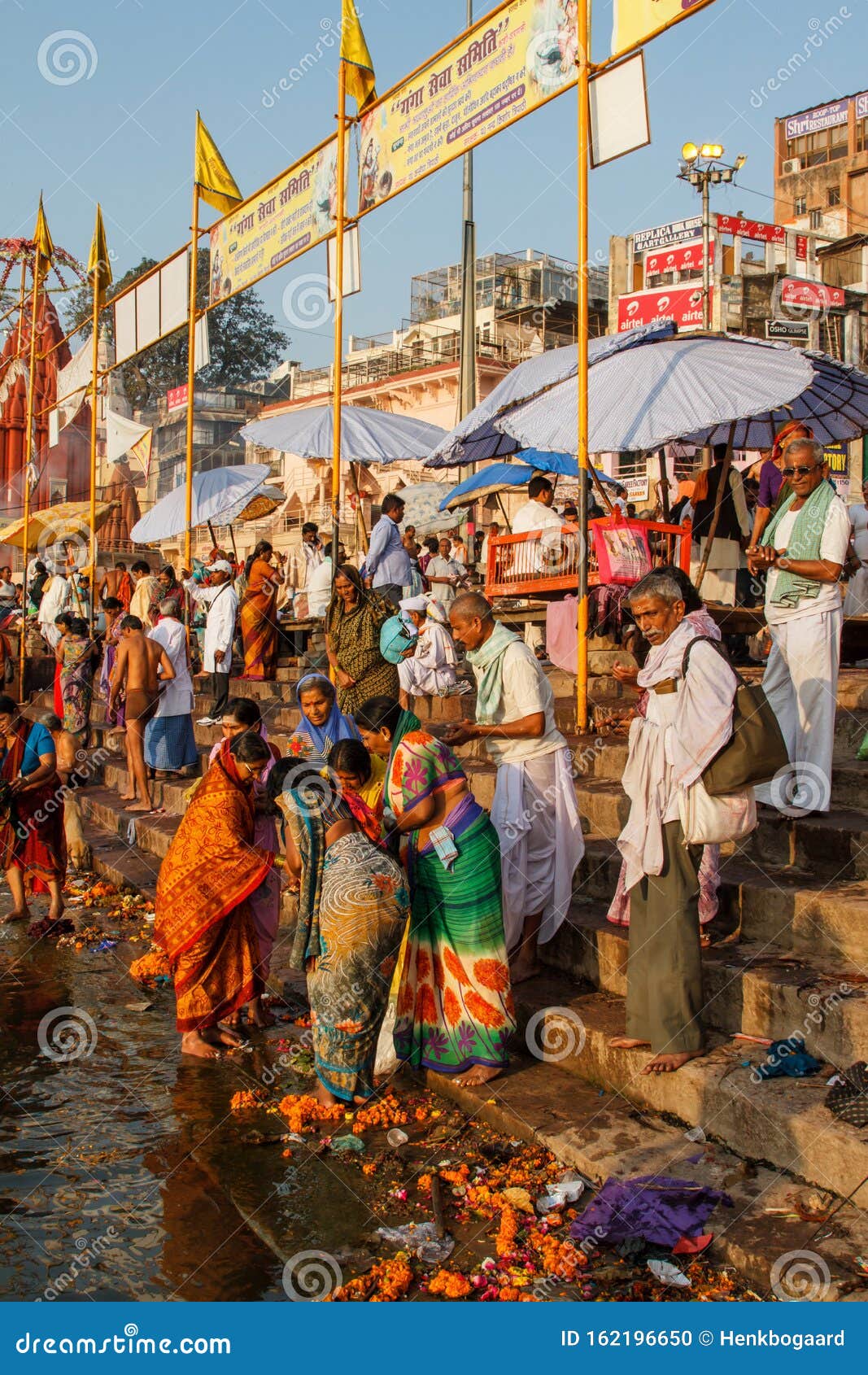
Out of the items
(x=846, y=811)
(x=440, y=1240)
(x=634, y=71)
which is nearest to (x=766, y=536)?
(x=846, y=811)

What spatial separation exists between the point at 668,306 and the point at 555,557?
2138 cm

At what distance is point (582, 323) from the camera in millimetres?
6711

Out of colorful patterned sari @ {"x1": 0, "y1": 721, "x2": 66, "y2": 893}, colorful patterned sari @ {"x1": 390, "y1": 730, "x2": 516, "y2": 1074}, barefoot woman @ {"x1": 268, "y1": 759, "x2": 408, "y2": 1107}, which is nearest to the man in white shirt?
colorful patterned sari @ {"x1": 0, "y1": 721, "x2": 66, "y2": 893}

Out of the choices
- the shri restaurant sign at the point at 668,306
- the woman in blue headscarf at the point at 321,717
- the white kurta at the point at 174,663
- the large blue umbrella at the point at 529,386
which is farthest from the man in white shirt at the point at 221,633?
the shri restaurant sign at the point at 668,306

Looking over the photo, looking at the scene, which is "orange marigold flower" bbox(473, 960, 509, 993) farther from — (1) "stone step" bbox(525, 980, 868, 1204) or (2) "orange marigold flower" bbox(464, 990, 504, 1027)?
(1) "stone step" bbox(525, 980, 868, 1204)

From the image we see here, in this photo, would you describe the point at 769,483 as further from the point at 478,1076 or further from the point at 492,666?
the point at 478,1076

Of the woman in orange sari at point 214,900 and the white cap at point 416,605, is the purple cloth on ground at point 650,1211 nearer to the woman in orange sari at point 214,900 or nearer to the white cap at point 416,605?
the woman in orange sari at point 214,900

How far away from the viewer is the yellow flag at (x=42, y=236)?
56.8 ft

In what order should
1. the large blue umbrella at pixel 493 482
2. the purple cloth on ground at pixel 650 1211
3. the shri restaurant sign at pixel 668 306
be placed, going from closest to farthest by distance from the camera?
1. the purple cloth on ground at pixel 650 1211
2. the large blue umbrella at pixel 493 482
3. the shri restaurant sign at pixel 668 306

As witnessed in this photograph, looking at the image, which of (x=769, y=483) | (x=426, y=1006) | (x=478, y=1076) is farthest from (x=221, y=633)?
(x=478, y=1076)

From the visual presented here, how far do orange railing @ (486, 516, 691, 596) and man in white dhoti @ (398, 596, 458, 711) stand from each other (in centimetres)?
90

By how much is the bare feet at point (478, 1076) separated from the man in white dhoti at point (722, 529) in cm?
506

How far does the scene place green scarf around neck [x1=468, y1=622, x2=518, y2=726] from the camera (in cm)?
529

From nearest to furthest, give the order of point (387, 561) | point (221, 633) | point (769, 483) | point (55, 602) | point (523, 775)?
point (523, 775) < point (769, 483) < point (387, 561) < point (221, 633) < point (55, 602)
